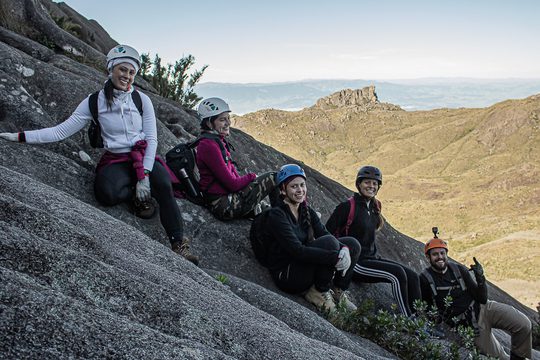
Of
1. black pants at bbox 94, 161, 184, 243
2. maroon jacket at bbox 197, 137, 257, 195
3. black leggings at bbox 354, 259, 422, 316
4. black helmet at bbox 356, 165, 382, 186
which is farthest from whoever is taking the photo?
black helmet at bbox 356, 165, 382, 186

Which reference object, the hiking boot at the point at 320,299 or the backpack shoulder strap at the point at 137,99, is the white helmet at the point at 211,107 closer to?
the backpack shoulder strap at the point at 137,99

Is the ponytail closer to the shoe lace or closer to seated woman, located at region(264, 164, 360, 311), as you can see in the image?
seated woman, located at region(264, 164, 360, 311)

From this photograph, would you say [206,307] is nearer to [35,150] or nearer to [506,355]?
[35,150]

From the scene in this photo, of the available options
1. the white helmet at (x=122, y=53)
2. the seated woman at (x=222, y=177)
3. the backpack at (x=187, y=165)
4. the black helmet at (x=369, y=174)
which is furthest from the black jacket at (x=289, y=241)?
the white helmet at (x=122, y=53)

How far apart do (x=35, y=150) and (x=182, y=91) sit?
1430 cm

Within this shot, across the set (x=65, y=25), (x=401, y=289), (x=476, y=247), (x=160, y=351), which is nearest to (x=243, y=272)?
(x=401, y=289)

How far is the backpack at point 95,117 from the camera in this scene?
7.60m

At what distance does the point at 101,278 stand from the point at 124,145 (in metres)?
4.10

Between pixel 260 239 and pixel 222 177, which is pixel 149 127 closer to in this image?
pixel 222 177

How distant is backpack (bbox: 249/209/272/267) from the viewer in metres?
8.08

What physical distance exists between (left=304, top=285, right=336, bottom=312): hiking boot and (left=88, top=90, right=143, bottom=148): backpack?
142 inches

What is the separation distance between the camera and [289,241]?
24.5ft

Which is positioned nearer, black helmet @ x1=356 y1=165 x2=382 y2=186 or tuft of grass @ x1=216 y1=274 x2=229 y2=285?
tuft of grass @ x1=216 y1=274 x2=229 y2=285

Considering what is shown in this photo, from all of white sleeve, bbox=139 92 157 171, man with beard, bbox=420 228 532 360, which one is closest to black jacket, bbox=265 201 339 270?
white sleeve, bbox=139 92 157 171
